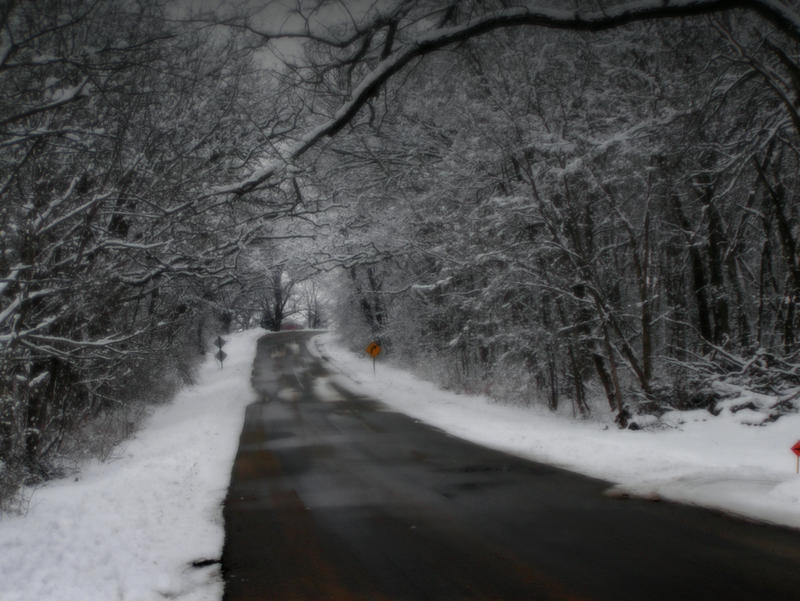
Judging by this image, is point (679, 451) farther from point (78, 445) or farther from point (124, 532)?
point (78, 445)

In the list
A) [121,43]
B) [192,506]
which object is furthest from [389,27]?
[192,506]

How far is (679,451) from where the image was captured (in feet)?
32.9

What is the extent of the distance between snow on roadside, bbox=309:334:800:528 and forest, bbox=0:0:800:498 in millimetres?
1032

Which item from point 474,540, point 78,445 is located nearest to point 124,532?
point 474,540

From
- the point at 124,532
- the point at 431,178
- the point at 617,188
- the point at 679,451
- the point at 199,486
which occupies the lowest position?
the point at 199,486

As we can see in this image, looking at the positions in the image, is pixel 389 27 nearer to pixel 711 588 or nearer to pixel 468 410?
pixel 711 588

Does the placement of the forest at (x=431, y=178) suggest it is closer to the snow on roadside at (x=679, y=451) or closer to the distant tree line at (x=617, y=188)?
the distant tree line at (x=617, y=188)

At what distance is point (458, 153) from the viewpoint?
16047mm

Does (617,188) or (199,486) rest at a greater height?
(617,188)

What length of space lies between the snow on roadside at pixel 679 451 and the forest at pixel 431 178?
1.03 m

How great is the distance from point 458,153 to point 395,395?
1042 cm

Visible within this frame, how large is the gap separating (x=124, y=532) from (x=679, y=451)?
26.8 ft

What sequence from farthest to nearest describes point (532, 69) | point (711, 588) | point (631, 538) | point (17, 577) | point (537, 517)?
point (532, 69) → point (537, 517) → point (631, 538) → point (17, 577) → point (711, 588)

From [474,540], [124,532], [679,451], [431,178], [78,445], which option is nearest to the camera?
[474,540]
